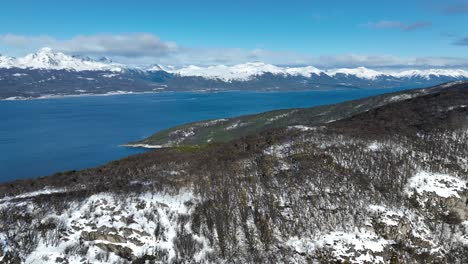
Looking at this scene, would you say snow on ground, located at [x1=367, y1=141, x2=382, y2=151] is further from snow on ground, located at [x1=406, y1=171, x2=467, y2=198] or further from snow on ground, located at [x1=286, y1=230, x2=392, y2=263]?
snow on ground, located at [x1=286, y1=230, x2=392, y2=263]

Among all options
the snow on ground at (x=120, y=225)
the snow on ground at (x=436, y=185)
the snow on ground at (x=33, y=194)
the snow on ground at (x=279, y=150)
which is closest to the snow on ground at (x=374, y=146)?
the snow on ground at (x=436, y=185)

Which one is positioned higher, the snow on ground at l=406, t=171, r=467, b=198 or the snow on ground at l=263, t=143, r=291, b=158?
the snow on ground at l=263, t=143, r=291, b=158

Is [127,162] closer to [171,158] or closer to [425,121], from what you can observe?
[171,158]

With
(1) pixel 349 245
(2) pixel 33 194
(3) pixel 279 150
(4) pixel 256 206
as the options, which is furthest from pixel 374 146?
(2) pixel 33 194

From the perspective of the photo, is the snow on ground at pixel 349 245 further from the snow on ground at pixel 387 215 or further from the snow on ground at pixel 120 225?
the snow on ground at pixel 120 225

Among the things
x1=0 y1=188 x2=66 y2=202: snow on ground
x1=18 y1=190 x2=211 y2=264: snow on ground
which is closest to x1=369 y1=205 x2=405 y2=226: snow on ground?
x1=18 y1=190 x2=211 y2=264: snow on ground
